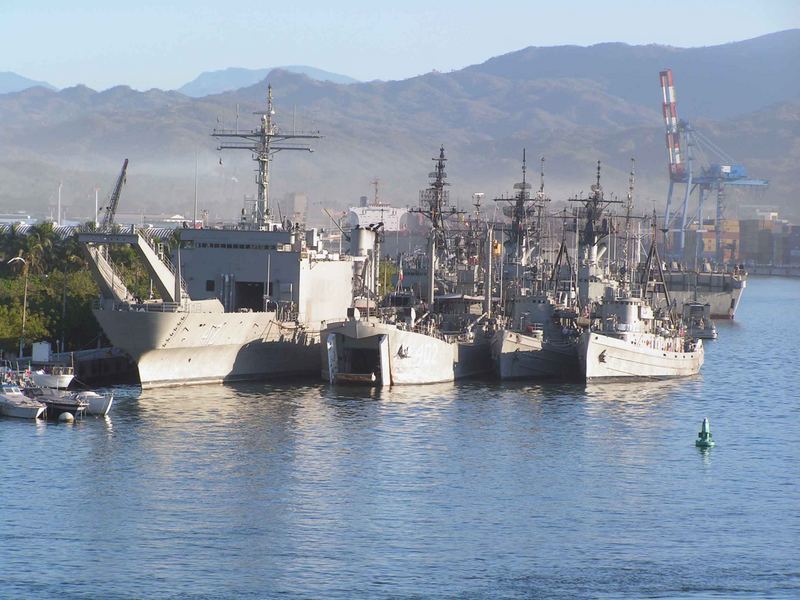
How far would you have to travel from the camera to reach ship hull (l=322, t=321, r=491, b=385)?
6038 cm

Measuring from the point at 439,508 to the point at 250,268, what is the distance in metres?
26.3

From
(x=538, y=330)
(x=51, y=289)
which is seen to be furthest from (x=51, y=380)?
(x=538, y=330)

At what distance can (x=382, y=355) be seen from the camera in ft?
199

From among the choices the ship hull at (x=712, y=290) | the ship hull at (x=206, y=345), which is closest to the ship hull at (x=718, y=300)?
the ship hull at (x=712, y=290)

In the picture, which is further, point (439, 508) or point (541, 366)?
point (541, 366)

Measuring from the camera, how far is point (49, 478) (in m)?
41.4

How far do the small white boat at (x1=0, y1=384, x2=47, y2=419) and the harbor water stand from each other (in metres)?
1.30

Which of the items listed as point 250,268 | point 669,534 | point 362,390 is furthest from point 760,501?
point 250,268

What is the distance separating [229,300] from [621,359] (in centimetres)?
1658

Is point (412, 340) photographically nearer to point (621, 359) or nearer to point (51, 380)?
point (621, 359)

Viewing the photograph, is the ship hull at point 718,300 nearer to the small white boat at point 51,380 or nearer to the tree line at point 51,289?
the tree line at point 51,289

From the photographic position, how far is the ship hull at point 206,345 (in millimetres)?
56812

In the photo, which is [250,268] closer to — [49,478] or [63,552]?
[49,478]

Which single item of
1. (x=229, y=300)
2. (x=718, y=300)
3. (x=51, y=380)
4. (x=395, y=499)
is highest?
(x=229, y=300)
